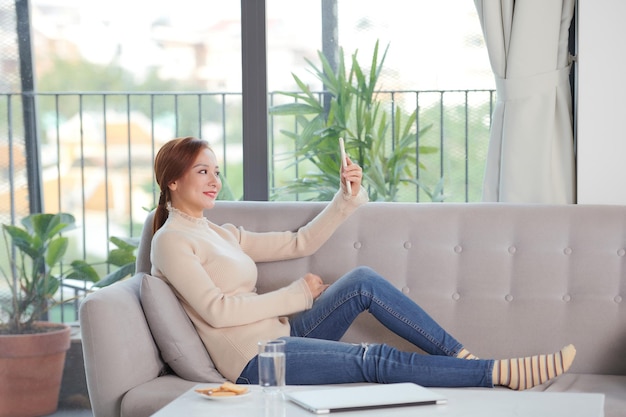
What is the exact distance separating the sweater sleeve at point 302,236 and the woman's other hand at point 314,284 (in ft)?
0.50

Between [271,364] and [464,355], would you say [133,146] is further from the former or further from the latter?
[271,364]

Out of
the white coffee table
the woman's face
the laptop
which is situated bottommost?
the white coffee table

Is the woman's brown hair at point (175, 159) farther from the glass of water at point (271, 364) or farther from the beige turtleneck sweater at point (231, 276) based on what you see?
the glass of water at point (271, 364)

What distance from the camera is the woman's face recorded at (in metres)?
2.58

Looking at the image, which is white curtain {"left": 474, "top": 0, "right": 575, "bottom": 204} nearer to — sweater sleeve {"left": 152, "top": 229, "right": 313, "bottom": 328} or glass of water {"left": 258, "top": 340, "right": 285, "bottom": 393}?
sweater sleeve {"left": 152, "top": 229, "right": 313, "bottom": 328}

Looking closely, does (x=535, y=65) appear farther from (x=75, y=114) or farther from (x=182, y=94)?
(x=75, y=114)

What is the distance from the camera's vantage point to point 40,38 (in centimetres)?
354

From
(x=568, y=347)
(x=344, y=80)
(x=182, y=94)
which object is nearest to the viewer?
(x=568, y=347)

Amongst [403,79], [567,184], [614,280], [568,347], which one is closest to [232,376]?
[568,347]

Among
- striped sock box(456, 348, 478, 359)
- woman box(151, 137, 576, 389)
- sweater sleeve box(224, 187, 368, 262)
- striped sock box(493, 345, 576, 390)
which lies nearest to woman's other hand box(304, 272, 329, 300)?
woman box(151, 137, 576, 389)

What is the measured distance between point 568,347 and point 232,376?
36.4 inches

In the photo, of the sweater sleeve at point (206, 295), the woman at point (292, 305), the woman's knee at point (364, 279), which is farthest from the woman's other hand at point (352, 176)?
the sweater sleeve at point (206, 295)

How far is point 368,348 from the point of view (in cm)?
234

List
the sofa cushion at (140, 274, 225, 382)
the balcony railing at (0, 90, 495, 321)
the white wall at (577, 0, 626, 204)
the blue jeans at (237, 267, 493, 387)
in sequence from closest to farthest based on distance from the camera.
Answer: the blue jeans at (237, 267, 493, 387)
the sofa cushion at (140, 274, 225, 382)
the white wall at (577, 0, 626, 204)
the balcony railing at (0, 90, 495, 321)
